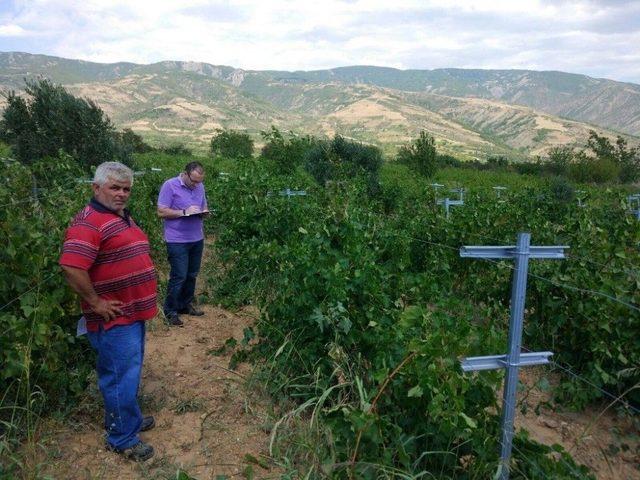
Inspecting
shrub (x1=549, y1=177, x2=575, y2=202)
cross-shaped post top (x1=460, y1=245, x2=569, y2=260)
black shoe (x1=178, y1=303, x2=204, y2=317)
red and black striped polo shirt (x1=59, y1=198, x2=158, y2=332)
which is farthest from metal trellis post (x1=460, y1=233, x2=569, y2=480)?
shrub (x1=549, y1=177, x2=575, y2=202)

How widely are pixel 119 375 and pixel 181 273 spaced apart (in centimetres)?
219

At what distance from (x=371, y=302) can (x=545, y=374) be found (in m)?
2.23

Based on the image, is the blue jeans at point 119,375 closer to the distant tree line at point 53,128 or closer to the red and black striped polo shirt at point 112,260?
the red and black striped polo shirt at point 112,260

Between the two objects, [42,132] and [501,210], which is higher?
[42,132]

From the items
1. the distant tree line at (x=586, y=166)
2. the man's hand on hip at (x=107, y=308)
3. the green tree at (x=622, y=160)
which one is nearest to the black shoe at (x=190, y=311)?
the man's hand on hip at (x=107, y=308)

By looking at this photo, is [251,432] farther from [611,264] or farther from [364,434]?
[611,264]

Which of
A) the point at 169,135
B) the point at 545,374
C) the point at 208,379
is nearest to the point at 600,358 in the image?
the point at 545,374

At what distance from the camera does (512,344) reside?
2.35 meters

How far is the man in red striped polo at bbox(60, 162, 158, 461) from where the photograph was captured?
102 inches

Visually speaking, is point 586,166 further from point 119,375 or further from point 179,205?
point 119,375

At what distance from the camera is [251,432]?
122 inches

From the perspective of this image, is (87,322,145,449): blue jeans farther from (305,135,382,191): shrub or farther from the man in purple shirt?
(305,135,382,191): shrub

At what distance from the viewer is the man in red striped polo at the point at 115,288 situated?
258cm

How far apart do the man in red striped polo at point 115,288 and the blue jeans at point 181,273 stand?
6.55 feet
